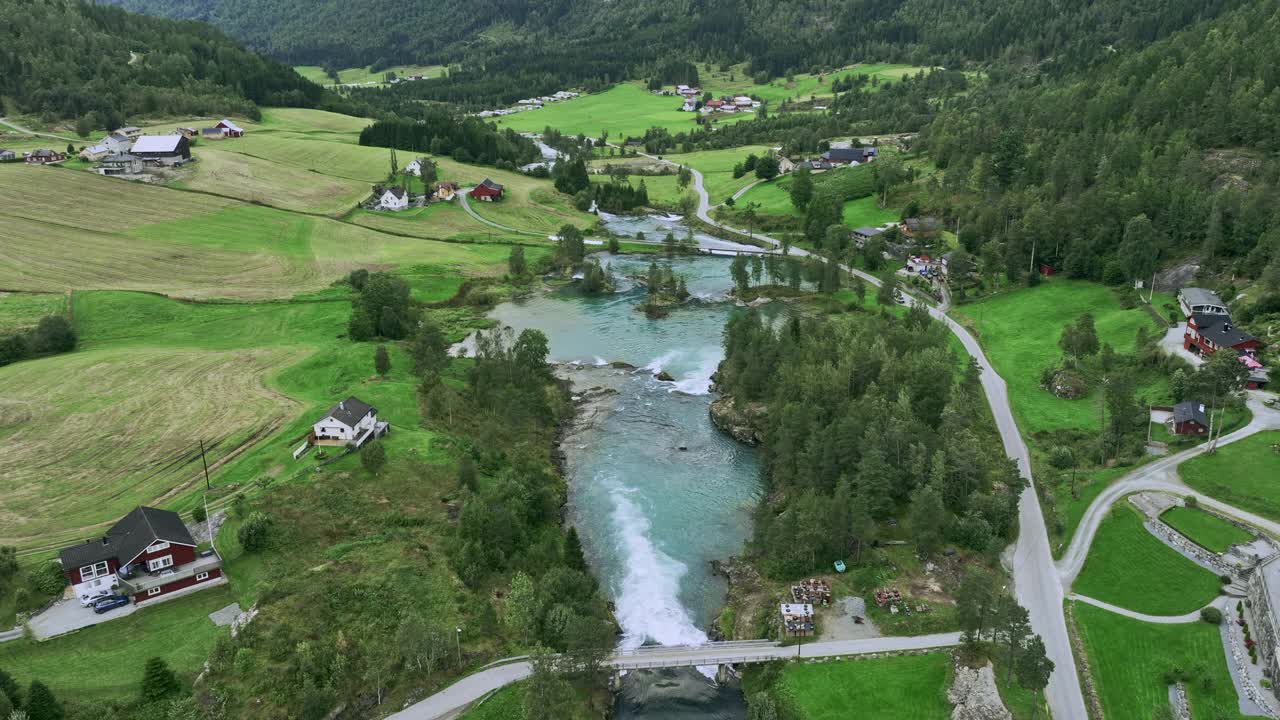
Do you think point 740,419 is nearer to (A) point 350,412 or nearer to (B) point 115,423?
(A) point 350,412

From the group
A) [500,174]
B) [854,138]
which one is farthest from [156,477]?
[854,138]

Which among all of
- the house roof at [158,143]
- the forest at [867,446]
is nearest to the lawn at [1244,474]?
the forest at [867,446]

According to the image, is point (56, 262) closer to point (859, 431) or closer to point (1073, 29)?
point (859, 431)

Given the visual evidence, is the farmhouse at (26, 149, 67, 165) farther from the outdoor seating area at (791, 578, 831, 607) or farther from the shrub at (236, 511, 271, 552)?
the outdoor seating area at (791, 578, 831, 607)

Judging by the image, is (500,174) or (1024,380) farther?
(500,174)

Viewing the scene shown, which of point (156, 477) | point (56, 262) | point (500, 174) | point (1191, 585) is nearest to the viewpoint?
point (1191, 585)
